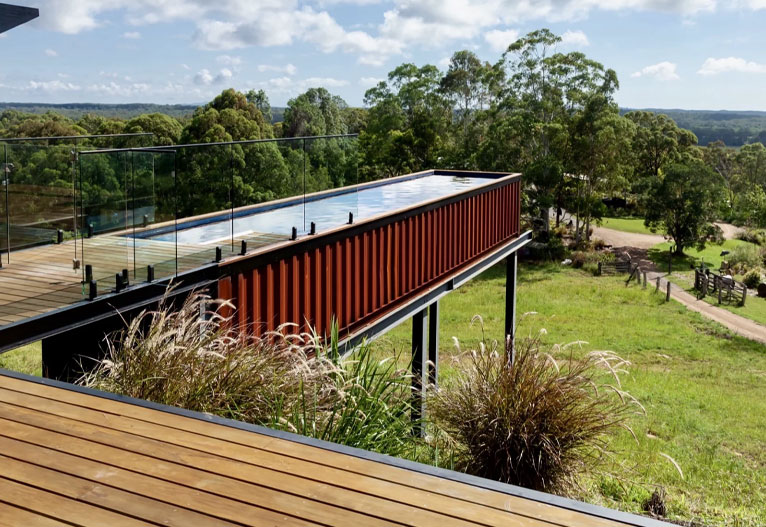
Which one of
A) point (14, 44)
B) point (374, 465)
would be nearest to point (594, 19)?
point (14, 44)

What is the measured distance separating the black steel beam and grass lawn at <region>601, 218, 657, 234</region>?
41.9 m

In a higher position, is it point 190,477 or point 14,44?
point 14,44

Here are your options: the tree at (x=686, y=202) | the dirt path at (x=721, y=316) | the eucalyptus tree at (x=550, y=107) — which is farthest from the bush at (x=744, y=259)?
the eucalyptus tree at (x=550, y=107)

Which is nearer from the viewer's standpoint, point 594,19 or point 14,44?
point 594,19

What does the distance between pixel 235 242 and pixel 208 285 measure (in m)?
0.57

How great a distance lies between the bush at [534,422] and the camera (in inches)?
169

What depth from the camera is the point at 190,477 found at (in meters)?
2.57

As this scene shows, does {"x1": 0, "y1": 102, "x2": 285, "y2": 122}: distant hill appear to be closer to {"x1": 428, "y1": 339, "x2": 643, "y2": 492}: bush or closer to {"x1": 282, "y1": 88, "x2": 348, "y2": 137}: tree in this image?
{"x1": 282, "y1": 88, "x2": 348, "y2": 137}: tree

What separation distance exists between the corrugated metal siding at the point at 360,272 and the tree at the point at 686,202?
87.7 ft

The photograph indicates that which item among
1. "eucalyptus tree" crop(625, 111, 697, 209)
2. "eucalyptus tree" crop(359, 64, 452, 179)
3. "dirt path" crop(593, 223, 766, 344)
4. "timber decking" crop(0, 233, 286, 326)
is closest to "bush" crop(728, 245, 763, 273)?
"dirt path" crop(593, 223, 766, 344)

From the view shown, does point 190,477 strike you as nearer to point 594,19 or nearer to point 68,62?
point 594,19

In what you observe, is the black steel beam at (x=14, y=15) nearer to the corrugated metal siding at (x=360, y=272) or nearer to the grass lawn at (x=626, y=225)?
the corrugated metal siding at (x=360, y=272)

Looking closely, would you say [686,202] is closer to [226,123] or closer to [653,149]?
[653,149]

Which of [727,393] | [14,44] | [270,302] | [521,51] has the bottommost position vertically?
[727,393]
